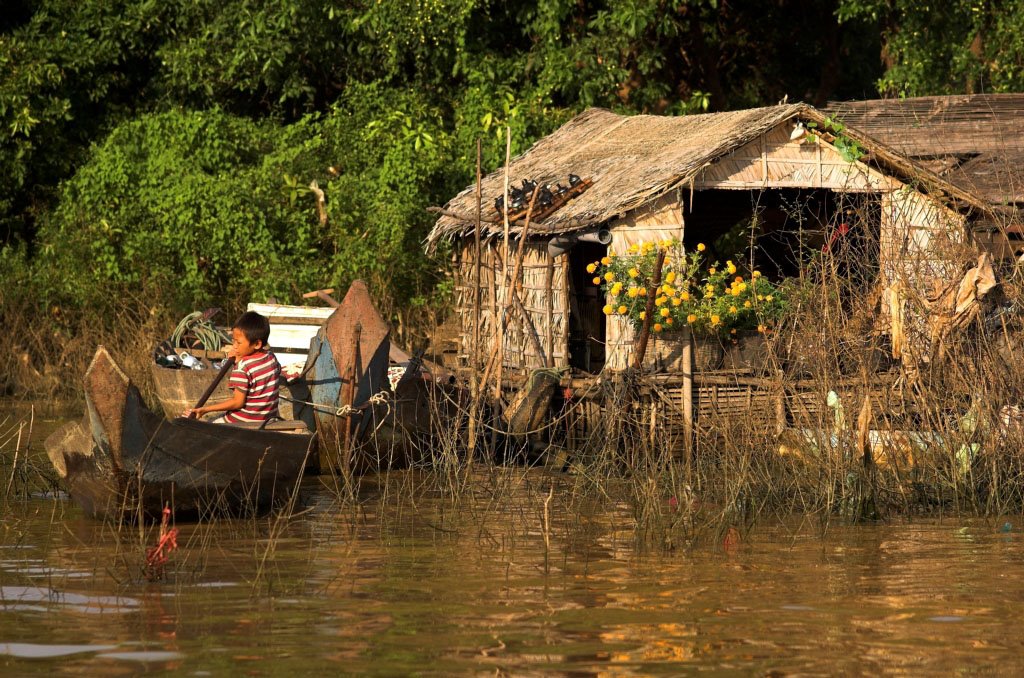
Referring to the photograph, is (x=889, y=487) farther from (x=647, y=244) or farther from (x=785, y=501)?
(x=647, y=244)

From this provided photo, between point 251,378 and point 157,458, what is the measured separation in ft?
2.80

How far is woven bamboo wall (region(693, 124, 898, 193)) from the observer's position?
12.3 m

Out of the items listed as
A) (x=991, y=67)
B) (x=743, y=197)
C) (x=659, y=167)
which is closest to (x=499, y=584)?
(x=659, y=167)

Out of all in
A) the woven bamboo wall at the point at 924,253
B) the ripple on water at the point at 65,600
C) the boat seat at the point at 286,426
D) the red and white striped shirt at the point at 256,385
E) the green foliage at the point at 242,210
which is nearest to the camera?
the ripple on water at the point at 65,600

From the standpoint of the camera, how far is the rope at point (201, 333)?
1320 centimetres

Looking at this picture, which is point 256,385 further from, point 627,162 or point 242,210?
point 242,210

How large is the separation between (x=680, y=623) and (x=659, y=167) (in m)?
6.21

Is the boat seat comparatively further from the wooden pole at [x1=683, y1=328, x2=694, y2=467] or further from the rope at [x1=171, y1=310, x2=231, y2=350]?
the rope at [x1=171, y1=310, x2=231, y2=350]

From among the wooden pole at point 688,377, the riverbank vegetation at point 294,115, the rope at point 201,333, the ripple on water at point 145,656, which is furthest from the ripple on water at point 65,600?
the riverbank vegetation at point 294,115

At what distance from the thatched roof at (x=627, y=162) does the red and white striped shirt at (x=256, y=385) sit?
11.4 feet

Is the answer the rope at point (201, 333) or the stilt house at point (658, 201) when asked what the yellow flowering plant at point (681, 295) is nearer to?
the stilt house at point (658, 201)

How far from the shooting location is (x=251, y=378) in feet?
29.8

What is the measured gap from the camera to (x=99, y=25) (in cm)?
1870

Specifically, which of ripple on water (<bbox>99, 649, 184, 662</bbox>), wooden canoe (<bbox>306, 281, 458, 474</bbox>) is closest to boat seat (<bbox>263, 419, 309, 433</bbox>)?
wooden canoe (<bbox>306, 281, 458, 474</bbox>)
